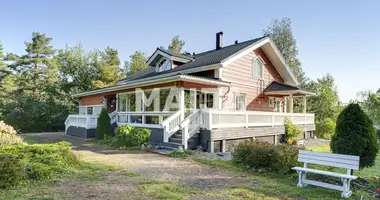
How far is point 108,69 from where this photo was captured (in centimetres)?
2906

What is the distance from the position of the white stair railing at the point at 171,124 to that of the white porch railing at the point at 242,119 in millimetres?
1290

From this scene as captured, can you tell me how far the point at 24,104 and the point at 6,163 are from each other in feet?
72.0

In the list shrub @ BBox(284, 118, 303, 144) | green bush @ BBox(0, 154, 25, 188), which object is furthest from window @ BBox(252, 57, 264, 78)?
green bush @ BBox(0, 154, 25, 188)

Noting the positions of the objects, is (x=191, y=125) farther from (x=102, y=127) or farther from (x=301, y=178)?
(x=102, y=127)

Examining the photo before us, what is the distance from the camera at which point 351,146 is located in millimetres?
6191

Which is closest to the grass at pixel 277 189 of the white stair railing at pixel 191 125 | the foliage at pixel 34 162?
the white stair railing at pixel 191 125

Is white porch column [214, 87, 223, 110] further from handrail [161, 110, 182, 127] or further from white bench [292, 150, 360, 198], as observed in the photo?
white bench [292, 150, 360, 198]

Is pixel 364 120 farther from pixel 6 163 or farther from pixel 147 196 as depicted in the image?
pixel 6 163

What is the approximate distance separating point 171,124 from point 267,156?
4.70 meters

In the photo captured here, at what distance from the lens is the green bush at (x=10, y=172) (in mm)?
4805

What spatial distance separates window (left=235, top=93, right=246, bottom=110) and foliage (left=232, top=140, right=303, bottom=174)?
8064 mm

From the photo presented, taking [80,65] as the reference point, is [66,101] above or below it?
below

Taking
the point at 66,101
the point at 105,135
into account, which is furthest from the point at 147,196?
the point at 66,101

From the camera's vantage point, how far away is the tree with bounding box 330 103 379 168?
6145mm
